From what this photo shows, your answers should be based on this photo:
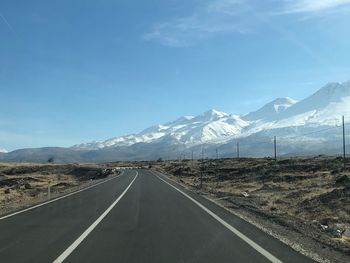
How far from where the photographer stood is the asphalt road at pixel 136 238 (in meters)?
9.87

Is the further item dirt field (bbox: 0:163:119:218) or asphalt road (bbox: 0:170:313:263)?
dirt field (bbox: 0:163:119:218)

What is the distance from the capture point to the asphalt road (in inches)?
388

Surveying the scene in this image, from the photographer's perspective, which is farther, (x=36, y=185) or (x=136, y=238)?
(x=36, y=185)

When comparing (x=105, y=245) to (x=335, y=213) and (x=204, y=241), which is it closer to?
(x=204, y=241)

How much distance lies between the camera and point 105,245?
11203 millimetres

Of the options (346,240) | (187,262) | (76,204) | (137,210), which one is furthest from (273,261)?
(76,204)

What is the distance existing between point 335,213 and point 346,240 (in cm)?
727

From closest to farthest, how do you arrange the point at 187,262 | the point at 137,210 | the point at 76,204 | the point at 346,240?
the point at 187,262 < the point at 346,240 < the point at 137,210 < the point at 76,204

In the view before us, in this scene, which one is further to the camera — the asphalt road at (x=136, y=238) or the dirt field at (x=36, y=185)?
the dirt field at (x=36, y=185)

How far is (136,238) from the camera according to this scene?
1231cm

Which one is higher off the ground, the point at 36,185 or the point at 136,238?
the point at 36,185

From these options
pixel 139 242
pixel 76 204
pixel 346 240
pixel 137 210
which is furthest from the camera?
pixel 76 204

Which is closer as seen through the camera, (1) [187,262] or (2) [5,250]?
(1) [187,262]

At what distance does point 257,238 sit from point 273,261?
2980 millimetres
